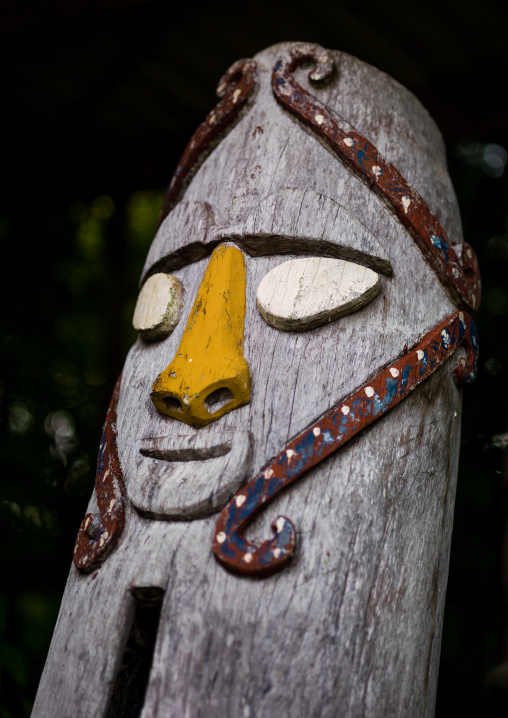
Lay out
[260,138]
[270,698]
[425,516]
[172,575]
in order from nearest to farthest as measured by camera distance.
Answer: [270,698] → [172,575] → [425,516] → [260,138]

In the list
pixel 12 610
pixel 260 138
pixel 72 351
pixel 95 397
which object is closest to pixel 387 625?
pixel 260 138

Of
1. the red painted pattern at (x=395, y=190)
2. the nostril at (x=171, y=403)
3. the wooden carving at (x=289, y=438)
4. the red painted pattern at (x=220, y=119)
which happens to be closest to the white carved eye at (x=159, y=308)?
the wooden carving at (x=289, y=438)

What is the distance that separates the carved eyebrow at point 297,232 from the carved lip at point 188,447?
443 millimetres

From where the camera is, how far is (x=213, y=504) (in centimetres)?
112

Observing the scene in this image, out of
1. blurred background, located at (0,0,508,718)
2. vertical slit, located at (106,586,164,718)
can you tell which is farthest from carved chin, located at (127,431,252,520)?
blurred background, located at (0,0,508,718)

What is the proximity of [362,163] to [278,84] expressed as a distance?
0.33 metres

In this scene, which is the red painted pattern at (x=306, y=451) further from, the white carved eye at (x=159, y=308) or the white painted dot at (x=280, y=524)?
the white carved eye at (x=159, y=308)

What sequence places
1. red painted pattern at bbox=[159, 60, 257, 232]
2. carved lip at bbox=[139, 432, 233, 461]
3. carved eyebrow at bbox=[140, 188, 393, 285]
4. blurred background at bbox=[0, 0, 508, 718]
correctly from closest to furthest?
carved lip at bbox=[139, 432, 233, 461], carved eyebrow at bbox=[140, 188, 393, 285], red painted pattern at bbox=[159, 60, 257, 232], blurred background at bbox=[0, 0, 508, 718]

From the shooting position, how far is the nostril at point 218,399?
4.06 ft

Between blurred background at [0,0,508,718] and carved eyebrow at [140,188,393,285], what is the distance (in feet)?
3.02

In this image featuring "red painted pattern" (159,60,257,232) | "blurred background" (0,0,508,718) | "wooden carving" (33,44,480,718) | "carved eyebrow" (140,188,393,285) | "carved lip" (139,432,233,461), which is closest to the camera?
"wooden carving" (33,44,480,718)

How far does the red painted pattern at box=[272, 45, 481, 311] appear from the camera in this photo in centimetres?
139

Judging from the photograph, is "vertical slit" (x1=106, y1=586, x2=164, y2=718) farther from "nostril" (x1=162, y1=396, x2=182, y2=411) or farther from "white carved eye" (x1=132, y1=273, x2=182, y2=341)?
"white carved eye" (x1=132, y1=273, x2=182, y2=341)

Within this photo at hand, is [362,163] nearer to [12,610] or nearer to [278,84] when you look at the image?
[278,84]
